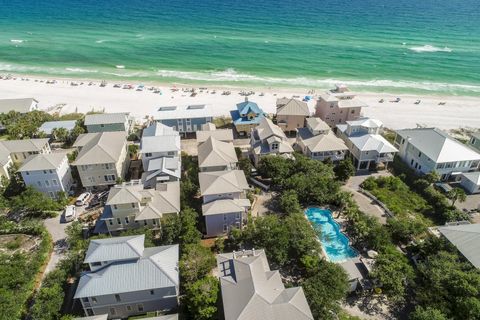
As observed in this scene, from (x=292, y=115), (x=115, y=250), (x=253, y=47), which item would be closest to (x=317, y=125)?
(x=292, y=115)

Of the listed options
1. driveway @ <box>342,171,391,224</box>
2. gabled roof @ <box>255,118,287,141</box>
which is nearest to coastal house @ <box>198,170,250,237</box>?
gabled roof @ <box>255,118,287,141</box>

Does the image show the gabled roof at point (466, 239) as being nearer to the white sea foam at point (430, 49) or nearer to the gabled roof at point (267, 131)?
the gabled roof at point (267, 131)

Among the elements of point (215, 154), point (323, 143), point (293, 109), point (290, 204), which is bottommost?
point (290, 204)

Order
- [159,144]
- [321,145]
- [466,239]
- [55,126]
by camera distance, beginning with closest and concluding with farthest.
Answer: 1. [466,239]
2. [159,144]
3. [321,145]
4. [55,126]

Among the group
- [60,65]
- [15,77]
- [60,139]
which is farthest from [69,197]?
[60,65]

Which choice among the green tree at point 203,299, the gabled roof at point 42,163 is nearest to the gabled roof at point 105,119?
the gabled roof at point 42,163

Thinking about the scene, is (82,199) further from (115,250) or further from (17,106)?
(17,106)

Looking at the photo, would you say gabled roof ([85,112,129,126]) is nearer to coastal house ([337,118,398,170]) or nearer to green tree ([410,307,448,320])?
coastal house ([337,118,398,170])
